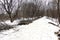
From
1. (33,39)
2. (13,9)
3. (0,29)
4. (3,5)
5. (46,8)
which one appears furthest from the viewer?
(46,8)

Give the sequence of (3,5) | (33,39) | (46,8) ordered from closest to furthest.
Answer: (33,39) < (3,5) < (46,8)

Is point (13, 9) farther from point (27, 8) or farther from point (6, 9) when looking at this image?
point (27, 8)

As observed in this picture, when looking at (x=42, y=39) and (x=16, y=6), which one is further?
(x=16, y=6)

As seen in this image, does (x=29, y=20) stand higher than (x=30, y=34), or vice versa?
(x=30, y=34)

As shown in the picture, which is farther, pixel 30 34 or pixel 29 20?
pixel 29 20

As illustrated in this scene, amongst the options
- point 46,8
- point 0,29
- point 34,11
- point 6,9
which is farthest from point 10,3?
point 46,8

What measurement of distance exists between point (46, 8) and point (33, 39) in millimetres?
54167

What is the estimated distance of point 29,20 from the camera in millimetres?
30500

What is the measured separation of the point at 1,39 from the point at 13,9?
1869 centimetres

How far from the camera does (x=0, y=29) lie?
11.4 m

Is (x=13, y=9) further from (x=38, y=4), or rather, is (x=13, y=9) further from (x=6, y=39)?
(x=38, y=4)

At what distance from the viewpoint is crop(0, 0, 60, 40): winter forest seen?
900cm

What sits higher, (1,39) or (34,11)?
(1,39)

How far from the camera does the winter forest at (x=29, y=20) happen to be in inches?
354
